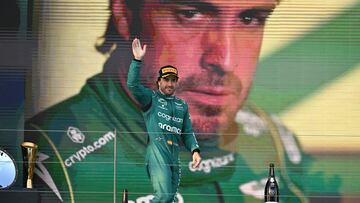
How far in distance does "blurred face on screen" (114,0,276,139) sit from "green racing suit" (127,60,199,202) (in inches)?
40.6

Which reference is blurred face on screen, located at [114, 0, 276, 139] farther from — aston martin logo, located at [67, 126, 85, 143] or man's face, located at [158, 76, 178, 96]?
man's face, located at [158, 76, 178, 96]

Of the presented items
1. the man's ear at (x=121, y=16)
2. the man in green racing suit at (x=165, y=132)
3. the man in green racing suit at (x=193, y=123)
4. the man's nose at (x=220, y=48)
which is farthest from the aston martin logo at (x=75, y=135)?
the man in green racing suit at (x=165, y=132)

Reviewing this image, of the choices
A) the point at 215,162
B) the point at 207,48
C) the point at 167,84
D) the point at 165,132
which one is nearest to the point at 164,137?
the point at 165,132

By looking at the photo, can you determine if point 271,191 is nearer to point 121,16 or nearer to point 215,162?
point 215,162

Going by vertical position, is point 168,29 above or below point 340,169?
above

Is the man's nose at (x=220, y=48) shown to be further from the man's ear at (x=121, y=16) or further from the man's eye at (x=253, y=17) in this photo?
the man's ear at (x=121, y=16)

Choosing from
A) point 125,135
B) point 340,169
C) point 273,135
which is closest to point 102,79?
point 125,135

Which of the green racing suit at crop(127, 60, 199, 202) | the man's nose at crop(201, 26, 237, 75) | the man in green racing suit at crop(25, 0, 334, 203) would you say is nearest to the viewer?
the green racing suit at crop(127, 60, 199, 202)

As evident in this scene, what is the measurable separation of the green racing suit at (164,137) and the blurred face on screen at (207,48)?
103cm

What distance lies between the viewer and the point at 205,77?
22.9ft

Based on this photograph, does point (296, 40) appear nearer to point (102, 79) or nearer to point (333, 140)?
point (333, 140)

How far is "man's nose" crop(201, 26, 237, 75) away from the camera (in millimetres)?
6988

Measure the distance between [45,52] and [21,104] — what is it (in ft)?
1.10

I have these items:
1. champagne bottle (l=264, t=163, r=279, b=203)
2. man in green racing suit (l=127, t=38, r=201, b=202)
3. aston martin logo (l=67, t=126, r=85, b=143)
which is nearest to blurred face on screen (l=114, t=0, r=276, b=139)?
aston martin logo (l=67, t=126, r=85, b=143)
